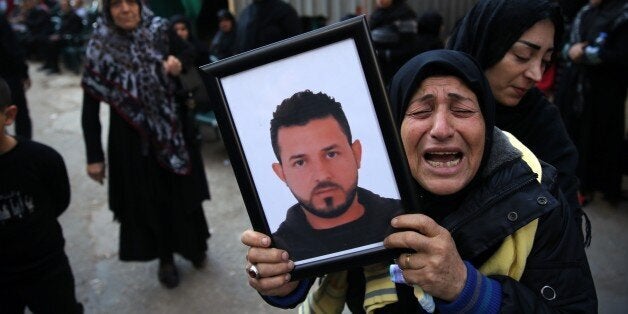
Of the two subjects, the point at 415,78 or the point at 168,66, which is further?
the point at 168,66

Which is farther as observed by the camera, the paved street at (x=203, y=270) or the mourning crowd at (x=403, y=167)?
the paved street at (x=203, y=270)

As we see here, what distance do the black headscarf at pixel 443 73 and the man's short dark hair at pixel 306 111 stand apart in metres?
0.18

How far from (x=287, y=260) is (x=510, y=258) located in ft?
1.53

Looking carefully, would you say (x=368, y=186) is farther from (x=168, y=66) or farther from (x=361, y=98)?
(x=168, y=66)

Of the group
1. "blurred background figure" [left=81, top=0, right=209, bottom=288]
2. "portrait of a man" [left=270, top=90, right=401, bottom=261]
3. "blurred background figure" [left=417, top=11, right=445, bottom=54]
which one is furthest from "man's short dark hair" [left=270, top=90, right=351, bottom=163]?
"blurred background figure" [left=417, top=11, right=445, bottom=54]

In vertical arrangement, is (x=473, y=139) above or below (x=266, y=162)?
below

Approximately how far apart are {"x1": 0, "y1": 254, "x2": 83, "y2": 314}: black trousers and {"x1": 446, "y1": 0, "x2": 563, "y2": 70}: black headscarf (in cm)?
196

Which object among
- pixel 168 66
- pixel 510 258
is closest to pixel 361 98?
pixel 510 258

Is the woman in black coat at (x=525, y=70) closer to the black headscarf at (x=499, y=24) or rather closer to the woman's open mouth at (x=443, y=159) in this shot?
the black headscarf at (x=499, y=24)

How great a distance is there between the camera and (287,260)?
964mm

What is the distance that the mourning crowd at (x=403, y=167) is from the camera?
3.01 feet

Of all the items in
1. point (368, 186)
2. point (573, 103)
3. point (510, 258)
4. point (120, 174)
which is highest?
point (368, 186)

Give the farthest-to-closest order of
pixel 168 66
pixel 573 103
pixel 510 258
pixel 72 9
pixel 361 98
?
pixel 72 9 → pixel 573 103 → pixel 168 66 → pixel 510 258 → pixel 361 98

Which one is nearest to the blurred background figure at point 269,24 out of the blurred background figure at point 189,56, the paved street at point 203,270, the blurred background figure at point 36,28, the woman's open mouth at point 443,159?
the blurred background figure at point 189,56
